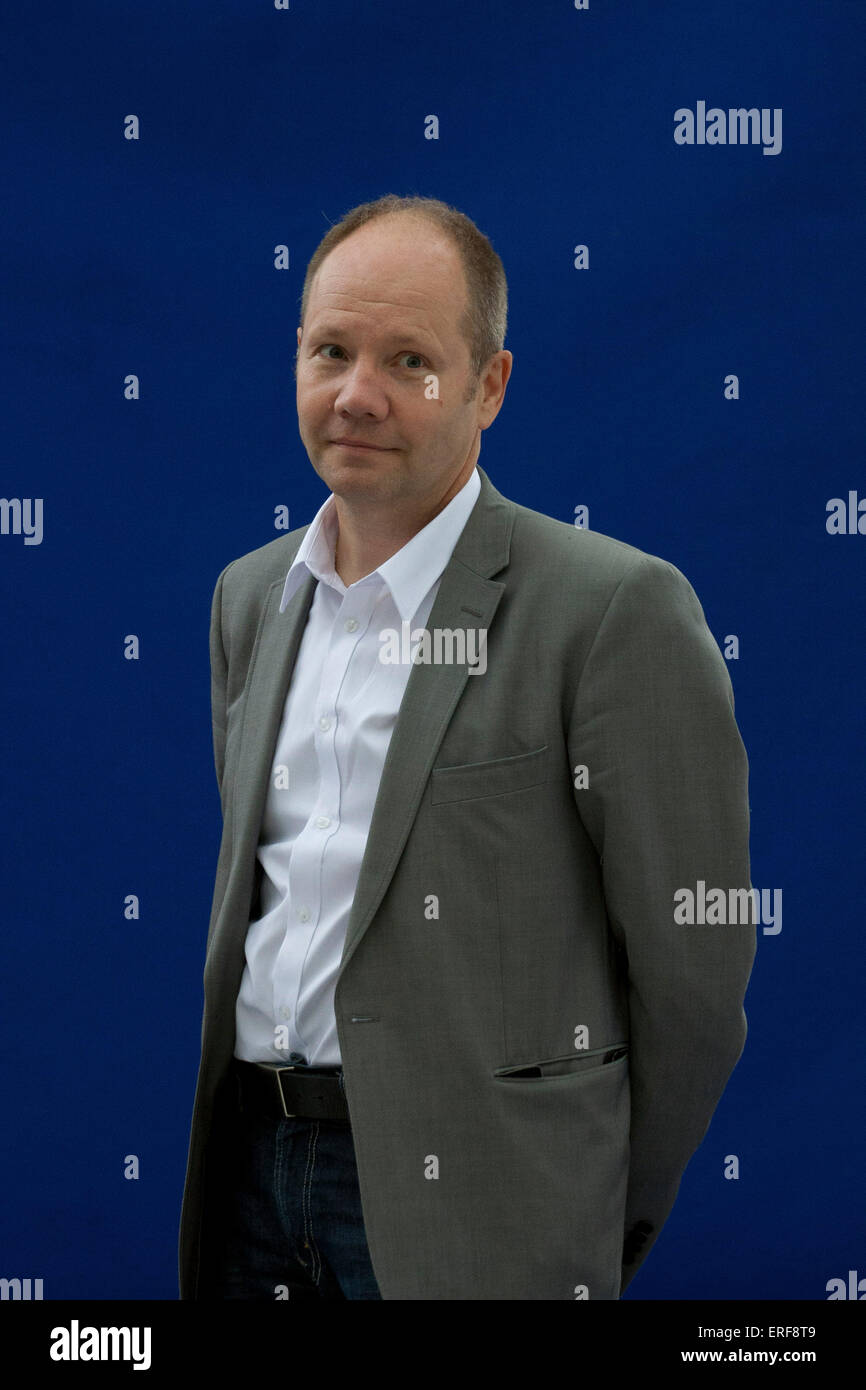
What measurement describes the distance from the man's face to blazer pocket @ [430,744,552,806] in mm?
356

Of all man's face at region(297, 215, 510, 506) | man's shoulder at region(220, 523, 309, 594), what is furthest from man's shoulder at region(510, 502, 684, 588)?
man's shoulder at region(220, 523, 309, 594)

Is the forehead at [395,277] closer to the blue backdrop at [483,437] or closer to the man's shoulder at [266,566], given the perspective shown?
the man's shoulder at [266,566]

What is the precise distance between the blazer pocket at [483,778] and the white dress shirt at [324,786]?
0.32ft

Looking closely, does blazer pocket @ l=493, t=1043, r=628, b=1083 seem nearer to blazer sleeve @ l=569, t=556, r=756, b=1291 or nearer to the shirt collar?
blazer sleeve @ l=569, t=556, r=756, b=1291

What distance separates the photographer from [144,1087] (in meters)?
2.85

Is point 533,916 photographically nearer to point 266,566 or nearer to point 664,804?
point 664,804

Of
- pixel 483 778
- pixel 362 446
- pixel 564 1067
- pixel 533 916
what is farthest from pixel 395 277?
pixel 564 1067

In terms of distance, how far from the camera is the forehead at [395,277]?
164 cm

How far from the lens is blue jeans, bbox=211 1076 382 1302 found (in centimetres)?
160

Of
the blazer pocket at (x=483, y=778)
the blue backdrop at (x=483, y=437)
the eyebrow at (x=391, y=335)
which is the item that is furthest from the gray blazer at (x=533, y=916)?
the blue backdrop at (x=483, y=437)

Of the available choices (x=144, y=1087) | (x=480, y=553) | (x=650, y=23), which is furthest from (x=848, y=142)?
(x=144, y=1087)

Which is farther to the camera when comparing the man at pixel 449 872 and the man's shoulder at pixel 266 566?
the man's shoulder at pixel 266 566

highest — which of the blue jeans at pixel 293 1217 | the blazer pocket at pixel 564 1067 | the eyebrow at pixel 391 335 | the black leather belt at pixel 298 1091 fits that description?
the eyebrow at pixel 391 335

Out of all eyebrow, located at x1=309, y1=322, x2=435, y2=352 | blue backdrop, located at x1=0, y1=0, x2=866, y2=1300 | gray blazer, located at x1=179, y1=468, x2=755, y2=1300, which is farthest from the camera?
blue backdrop, located at x1=0, y1=0, x2=866, y2=1300
